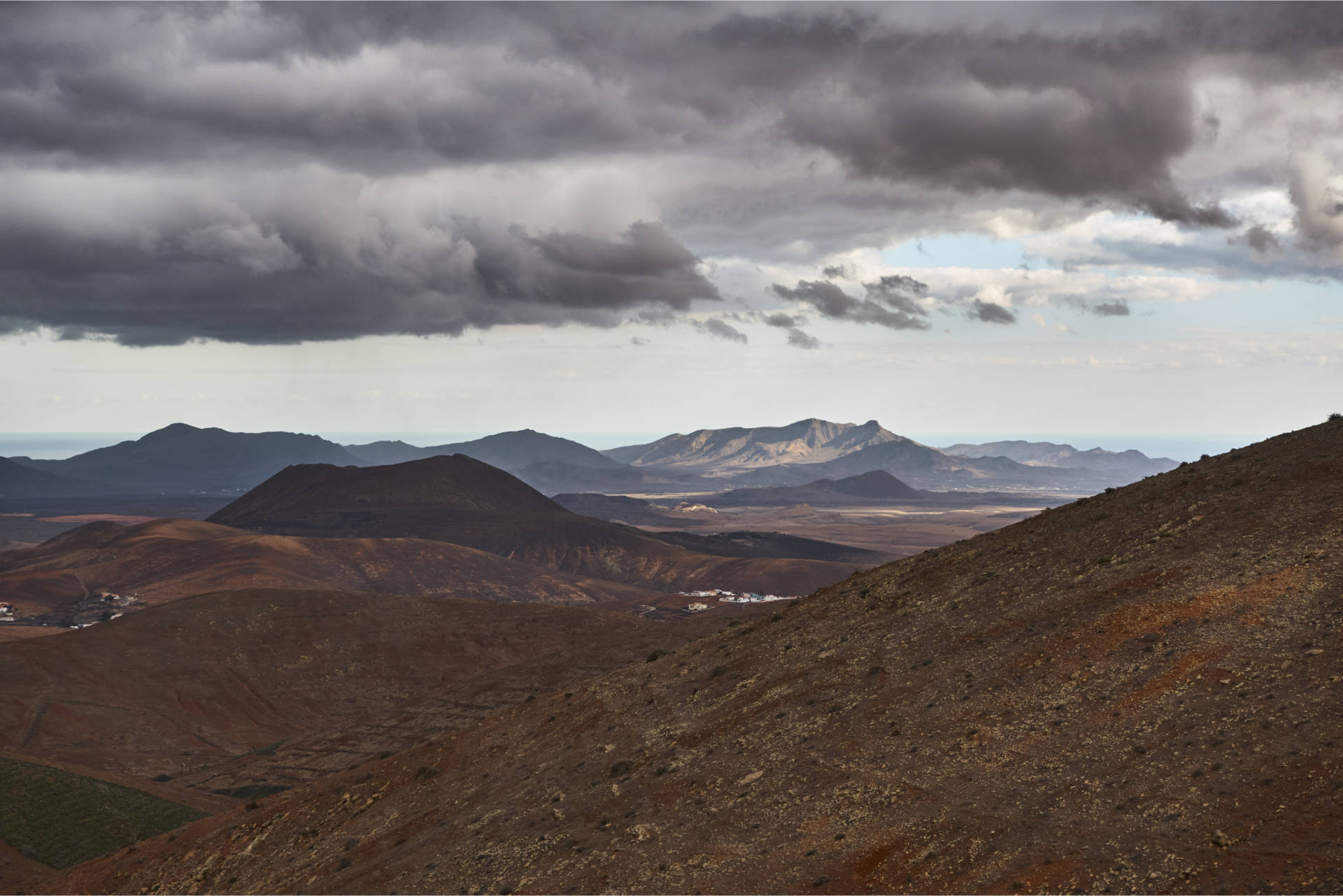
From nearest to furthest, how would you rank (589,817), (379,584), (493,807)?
(589,817) → (493,807) → (379,584)

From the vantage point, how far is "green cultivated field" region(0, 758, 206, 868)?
46.3 metres

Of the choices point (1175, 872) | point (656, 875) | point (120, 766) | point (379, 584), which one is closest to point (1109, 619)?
point (1175, 872)

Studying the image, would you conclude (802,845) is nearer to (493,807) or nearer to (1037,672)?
(1037,672)

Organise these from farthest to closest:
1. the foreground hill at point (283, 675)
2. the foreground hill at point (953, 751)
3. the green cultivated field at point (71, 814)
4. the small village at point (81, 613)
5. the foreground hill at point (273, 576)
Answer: the foreground hill at point (273, 576)
the small village at point (81, 613)
the foreground hill at point (283, 675)
the green cultivated field at point (71, 814)
the foreground hill at point (953, 751)

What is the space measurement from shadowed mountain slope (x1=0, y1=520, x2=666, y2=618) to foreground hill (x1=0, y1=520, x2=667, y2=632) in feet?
0.74

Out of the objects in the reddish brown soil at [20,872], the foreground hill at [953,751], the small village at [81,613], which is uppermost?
the foreground hill at [953,751]

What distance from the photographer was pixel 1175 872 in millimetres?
18516

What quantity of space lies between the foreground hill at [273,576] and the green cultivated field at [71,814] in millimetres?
116843

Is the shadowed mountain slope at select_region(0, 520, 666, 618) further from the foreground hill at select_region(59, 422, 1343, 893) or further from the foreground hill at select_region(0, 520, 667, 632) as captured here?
the foreground hill at select_region(59, 422, 1343, 893)

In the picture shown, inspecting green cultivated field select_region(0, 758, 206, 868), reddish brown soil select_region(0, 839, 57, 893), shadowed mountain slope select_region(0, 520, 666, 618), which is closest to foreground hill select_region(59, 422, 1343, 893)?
reddish brown soil select_region(0, 839, 57, 893)

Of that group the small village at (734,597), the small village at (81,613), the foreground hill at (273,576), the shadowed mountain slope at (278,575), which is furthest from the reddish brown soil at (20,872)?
the shadowed mountain slope at (278,575)

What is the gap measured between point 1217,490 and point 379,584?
538 feet

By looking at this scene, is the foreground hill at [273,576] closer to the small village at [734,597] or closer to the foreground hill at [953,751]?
the small village at [734,597]

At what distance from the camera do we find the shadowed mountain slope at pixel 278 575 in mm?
171500
